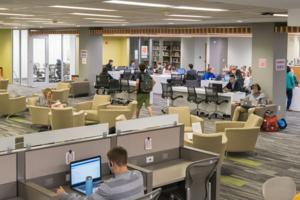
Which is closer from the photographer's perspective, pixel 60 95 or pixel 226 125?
pixel 226 125

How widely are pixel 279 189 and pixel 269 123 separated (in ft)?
23.1

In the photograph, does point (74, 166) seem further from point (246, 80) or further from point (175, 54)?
point (175, 54)

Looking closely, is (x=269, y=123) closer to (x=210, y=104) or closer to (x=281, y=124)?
(x=281, y=124)

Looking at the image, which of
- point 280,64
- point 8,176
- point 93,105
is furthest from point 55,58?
point 8,176

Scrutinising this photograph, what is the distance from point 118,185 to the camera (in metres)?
3.98

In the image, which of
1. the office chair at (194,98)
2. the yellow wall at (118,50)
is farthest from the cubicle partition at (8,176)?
the yellow wall at (118,50)

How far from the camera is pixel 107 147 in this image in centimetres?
506

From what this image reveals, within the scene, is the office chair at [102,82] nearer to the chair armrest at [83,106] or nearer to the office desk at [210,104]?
the office desk at [210,104]

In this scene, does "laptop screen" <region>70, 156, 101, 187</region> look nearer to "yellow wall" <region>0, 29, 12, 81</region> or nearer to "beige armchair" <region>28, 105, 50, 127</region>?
"beige armchair" <region>28, 105, 50, 127</region>

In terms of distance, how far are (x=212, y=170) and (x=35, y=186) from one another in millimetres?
2126

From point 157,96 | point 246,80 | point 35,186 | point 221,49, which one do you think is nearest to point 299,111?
point 246,80

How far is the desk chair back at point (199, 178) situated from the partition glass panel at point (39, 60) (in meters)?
18.8

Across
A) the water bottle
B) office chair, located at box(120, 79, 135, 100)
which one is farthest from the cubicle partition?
office chair, located at box(120, 79, 135, 100)

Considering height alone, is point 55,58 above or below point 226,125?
above
